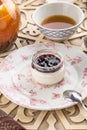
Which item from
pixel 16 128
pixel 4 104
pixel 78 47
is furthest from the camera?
pixel 78 47

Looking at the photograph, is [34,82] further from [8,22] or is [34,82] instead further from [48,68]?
[8,22]

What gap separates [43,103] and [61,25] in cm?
29

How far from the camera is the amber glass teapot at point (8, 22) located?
91 cm

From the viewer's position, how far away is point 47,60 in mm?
856

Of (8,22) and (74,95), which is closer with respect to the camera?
(74,95)

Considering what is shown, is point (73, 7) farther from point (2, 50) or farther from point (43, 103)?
point (43, 103)

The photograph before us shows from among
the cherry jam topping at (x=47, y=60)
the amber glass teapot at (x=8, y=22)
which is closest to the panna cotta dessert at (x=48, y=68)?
the cherry jam topping at (x=47, y=60)

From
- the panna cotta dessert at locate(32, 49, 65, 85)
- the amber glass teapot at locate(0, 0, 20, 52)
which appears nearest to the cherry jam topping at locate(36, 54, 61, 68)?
the panna cotta dessert at locate(32, 49, 65, 85)

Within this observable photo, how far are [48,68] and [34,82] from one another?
6 centimetres

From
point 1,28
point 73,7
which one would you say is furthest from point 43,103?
point 73,7

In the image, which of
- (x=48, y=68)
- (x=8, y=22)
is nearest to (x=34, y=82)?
(x=48, y=68)

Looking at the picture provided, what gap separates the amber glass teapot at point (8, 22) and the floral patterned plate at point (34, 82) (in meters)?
0.04

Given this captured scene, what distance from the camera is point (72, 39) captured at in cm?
103

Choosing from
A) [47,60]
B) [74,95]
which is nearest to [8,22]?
[47,60]
